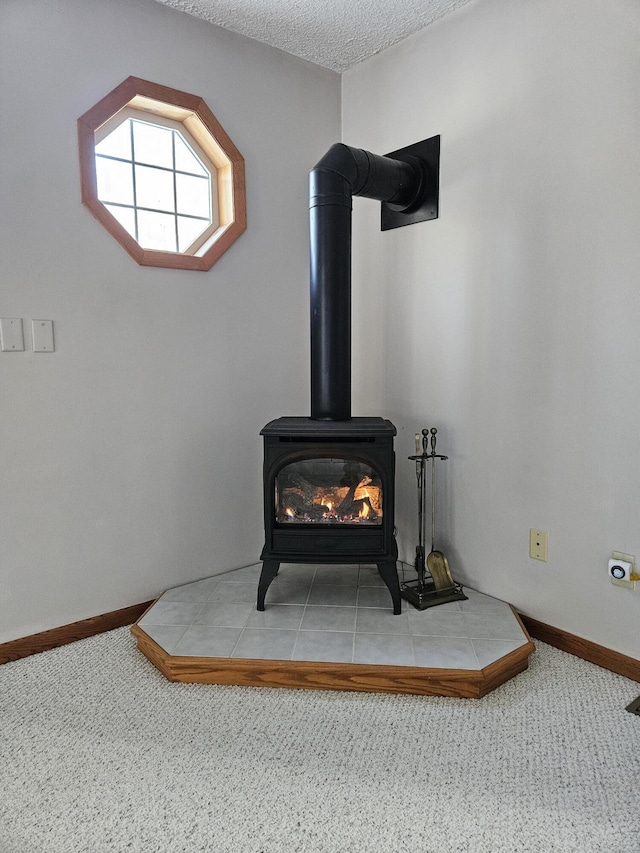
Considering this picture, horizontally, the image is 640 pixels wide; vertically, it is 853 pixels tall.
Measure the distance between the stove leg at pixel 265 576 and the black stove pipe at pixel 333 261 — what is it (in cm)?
62

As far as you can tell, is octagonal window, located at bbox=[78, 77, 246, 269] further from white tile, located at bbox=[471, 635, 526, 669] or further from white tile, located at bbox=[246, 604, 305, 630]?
white tile, located at bbox=[471, 635, 526, 669]

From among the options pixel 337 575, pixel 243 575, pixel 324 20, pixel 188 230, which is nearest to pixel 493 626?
pixel 337 575

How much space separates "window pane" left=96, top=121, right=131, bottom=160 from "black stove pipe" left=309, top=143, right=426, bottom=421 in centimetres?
77

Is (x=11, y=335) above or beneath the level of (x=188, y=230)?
beneath

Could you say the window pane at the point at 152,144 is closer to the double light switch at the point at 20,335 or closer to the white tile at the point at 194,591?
the double light switch at the point at 20,335

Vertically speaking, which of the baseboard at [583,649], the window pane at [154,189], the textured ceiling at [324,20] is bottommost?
the baseboard at [583,649]

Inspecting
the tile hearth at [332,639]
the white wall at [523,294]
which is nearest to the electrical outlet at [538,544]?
the white wall at [523,294]

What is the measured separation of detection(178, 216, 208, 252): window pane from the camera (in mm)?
2691

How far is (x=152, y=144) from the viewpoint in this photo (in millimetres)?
2562

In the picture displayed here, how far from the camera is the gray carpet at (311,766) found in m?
1.43

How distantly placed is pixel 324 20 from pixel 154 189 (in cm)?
99

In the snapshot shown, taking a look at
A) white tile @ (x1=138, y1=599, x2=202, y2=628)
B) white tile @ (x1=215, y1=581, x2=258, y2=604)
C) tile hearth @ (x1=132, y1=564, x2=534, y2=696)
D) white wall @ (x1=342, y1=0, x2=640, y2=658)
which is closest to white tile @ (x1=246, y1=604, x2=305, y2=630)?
tile hearth @ (x1=132, y1=564, x2=534, y2=696)

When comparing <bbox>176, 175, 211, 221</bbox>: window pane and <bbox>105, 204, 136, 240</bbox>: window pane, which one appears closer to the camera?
<bbox>105, 204, 136, 240</bbox>: window pane

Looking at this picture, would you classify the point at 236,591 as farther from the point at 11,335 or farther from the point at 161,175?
the point at 161,175
